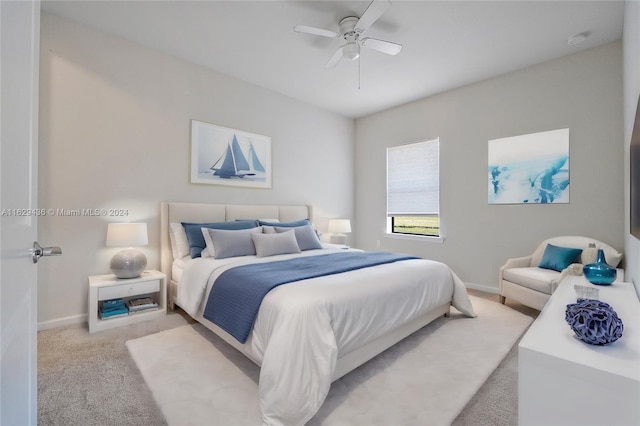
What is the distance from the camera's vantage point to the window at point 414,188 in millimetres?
4570

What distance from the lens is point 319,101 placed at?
478 cm

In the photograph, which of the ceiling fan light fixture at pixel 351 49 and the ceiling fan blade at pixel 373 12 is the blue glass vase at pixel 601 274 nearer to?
the ceiling fan blade at pixel 373 12

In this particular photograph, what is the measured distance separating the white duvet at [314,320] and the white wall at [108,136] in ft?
4.00

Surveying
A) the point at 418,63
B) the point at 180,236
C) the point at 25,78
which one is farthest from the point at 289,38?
the point at 25,78

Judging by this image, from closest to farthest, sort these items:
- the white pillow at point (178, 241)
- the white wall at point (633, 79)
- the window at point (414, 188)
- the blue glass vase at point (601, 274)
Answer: the white wall at point (633, 79), the blue glass vase at point (601, 274), the white pillow at point (178, 241), the window at point (414, 188)

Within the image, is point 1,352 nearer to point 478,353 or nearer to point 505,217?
point 478,353

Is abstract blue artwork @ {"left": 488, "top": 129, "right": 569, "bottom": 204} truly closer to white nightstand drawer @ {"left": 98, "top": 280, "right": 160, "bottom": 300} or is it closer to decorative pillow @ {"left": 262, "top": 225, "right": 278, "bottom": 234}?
decorative pillow @ {"left": 262, "top": 225, "right": 278, "bottom": 234}

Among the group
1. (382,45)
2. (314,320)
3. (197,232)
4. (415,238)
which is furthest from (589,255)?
(197,232)

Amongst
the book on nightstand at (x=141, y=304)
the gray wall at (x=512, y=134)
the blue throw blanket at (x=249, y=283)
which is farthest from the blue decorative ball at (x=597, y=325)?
the book on nightstand at (x=141, y=304)

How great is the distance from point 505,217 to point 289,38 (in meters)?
3.46

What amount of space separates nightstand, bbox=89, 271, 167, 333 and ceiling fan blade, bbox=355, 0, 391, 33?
120 inches

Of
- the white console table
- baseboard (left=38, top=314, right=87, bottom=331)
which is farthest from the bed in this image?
the white console table

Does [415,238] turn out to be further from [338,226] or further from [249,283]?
[249,283]

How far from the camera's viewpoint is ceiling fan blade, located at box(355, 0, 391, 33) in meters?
2.07
